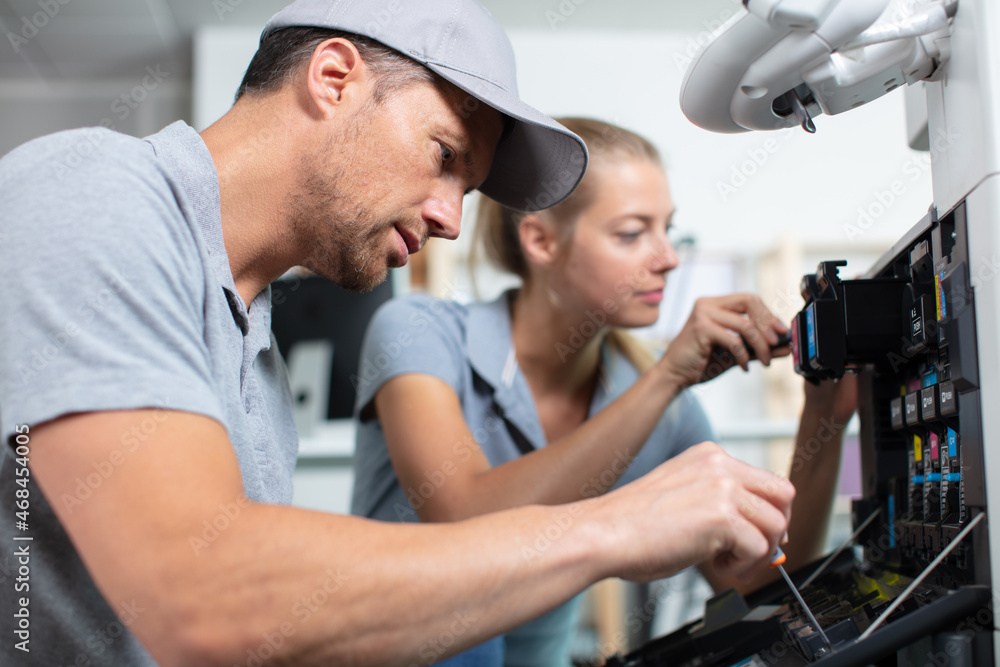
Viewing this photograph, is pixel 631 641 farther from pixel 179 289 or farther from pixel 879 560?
pixel 179 289

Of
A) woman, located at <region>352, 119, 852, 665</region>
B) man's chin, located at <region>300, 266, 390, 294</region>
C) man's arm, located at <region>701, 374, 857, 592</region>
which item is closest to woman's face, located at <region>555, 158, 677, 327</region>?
woman, located at <region>352, 119, 852, 665</region>

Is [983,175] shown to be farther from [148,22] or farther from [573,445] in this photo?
[148,22]

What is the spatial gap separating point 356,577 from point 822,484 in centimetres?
80

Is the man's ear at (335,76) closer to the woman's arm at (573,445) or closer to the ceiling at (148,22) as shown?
the woman's arm at (573,445)

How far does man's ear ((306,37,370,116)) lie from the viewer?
30.9 inches

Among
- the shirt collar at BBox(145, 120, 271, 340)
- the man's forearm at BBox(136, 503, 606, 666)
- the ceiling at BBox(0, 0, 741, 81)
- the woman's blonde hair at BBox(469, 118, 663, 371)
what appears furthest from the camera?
the ceiling at BBox(0, 0, 741, 81)

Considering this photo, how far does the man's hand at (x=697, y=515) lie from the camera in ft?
1.67

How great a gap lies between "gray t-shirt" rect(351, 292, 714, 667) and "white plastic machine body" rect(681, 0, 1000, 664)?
1.95ft

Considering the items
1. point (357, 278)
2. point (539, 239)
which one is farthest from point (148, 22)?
point (357, 278)

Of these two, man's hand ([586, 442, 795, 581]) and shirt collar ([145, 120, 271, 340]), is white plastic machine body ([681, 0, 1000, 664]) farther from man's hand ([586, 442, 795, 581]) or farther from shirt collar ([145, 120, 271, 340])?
shirt collar ([145, 120, 271, 340])

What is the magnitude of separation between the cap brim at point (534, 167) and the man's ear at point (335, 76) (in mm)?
175

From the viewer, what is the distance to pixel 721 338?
3.29 ft

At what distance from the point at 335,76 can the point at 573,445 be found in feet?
1.84

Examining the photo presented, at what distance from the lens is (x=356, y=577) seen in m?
0.46
